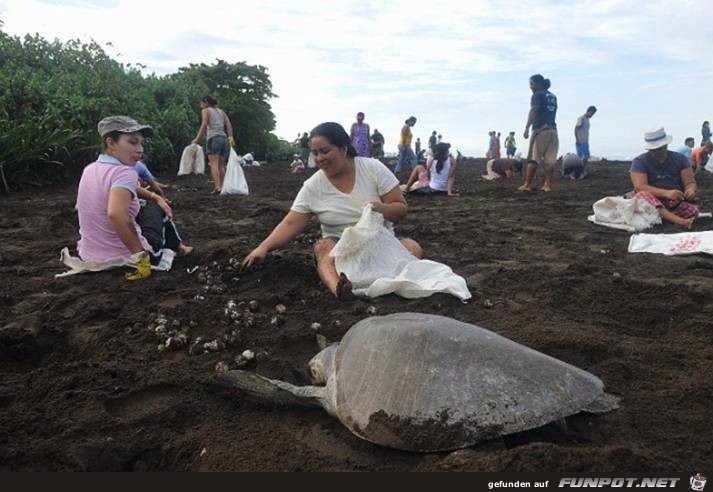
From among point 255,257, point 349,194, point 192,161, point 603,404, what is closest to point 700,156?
point 192,161

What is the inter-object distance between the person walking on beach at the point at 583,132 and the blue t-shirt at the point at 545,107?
4358 mm

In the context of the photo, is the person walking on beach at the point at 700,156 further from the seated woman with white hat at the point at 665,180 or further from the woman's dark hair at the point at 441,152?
the seated woman with white hat at the point at 665,180

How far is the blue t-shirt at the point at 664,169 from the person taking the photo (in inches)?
184

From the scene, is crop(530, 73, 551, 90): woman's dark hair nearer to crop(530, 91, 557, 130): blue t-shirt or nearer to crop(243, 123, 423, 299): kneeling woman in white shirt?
crop(530, 91, 557, 130): blue t-shirt

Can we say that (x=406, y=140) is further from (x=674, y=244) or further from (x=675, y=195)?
(x=674, y=244)

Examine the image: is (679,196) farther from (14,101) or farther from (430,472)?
(14,101)

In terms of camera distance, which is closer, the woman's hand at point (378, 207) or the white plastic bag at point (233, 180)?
the woman's hand at point (378, 207)

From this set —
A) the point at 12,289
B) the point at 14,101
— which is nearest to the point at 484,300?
the point at 12,289

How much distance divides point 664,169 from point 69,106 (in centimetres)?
906

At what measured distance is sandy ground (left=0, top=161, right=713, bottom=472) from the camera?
1.49m

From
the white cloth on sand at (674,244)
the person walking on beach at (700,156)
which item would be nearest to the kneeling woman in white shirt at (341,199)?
the white cloth on sand at (674,244)

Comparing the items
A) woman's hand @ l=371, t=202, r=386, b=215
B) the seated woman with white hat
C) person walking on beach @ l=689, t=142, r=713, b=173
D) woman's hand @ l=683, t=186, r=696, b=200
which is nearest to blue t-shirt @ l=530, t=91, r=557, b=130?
the seated woman with white hat

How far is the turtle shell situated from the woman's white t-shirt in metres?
1.42

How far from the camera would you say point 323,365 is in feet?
6.16
